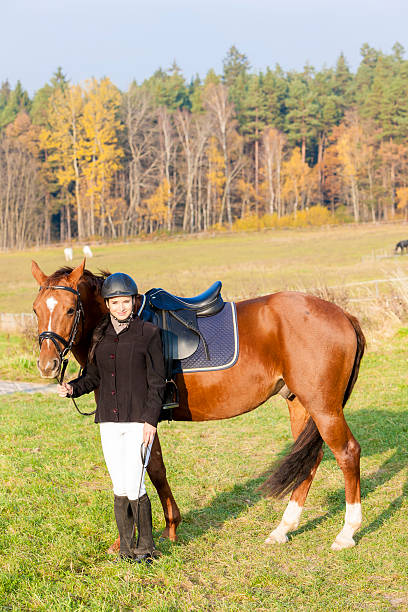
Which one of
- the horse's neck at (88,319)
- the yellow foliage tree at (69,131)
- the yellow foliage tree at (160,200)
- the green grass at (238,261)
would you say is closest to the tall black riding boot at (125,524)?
the horse's neck at (88,319)

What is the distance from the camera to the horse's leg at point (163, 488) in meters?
4.63

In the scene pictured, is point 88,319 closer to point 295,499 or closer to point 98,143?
point 295,499

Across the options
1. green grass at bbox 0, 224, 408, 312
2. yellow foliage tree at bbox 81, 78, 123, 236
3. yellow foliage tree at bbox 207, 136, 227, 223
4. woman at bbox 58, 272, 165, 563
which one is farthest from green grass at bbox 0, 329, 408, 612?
yellow foliage tree at bbox 207, 136, 227, 223

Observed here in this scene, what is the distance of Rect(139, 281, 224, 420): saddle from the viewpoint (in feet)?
14.9

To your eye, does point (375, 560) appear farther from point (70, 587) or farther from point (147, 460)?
point (70, 587)

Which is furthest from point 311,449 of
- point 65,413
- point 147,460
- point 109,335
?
point 65,413

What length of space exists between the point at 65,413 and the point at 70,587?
207 inches

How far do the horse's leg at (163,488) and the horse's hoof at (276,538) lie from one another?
0.70 m

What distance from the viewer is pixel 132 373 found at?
4168 mm

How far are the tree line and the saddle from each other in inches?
2333

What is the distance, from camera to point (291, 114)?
81562 mm

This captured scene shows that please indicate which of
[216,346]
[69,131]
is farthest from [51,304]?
[69,131]

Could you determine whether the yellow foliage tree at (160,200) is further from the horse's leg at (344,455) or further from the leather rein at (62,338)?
the leather rein at (62,338)

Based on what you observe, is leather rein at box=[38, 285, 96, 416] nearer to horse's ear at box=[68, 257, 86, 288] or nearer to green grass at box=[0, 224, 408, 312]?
horse's ear at box=[68, 257, 86, 288]
